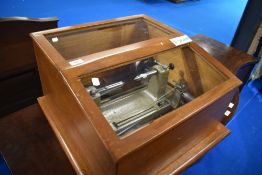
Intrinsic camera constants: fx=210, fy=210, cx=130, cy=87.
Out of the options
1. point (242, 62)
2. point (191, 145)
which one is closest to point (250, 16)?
point (242, 62)

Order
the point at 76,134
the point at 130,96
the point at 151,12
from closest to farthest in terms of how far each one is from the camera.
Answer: the point at 76,134, the point at 130,96, the point at 151,12

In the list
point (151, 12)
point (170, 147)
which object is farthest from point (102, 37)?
point (151, 12)

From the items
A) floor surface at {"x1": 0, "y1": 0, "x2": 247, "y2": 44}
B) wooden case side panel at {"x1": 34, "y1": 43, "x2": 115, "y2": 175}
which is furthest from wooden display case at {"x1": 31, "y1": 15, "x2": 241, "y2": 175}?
floor surface at {"x1": 0, "y1": 0, "x2": 247, "y2": 44}

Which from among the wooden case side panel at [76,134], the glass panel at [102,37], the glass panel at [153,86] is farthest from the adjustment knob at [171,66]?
the wooden case side panel at [76,134]

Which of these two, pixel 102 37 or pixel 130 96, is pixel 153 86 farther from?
pixel 102 37

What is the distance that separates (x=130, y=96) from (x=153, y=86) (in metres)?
0.11

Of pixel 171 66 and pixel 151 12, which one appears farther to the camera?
pixel 151 12

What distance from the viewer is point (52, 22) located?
1.34 meters

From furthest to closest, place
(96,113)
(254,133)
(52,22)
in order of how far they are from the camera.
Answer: (254,133)
(52,22)
(96,113)

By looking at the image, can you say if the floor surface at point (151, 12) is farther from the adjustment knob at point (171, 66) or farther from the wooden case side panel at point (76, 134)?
the wooden case side panel at point (76, 134)

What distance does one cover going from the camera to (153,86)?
95 cm

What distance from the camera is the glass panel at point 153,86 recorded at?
85 cm

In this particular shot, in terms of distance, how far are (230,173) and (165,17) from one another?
9.26 ft

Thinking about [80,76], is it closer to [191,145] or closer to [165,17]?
[191,145]
